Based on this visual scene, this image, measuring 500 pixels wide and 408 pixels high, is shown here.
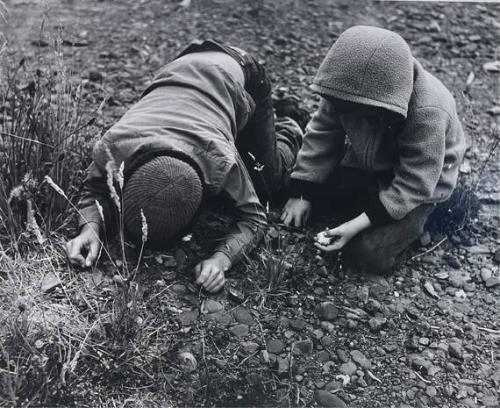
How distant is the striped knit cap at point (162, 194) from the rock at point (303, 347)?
2.17 feet

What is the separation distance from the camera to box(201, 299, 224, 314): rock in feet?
8.19

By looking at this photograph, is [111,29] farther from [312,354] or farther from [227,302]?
[312,354]

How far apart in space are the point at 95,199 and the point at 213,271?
0.61 metres

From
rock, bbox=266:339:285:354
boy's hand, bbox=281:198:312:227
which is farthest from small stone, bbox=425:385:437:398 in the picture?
boy's hand, bbox=281:198:312:227

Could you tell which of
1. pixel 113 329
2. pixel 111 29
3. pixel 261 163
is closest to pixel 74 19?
pixel 111 29

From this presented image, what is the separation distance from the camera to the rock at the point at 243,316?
248 centimetres

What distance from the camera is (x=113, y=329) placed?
7.20ft

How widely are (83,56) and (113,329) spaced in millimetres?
2563

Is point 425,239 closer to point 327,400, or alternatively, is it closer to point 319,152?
point 319,152

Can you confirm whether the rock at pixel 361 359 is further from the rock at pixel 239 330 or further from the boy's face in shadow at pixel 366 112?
the boy's face in shadow at pixel 366 112

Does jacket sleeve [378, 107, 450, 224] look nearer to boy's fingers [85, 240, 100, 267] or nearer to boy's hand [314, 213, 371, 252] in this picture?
boy's hand [314, 213, 371, 252]

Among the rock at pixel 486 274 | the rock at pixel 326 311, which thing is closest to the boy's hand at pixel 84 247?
the rock at pixel 326 311

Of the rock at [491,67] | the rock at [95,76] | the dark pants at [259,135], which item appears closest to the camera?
the dark pants at [259,135]

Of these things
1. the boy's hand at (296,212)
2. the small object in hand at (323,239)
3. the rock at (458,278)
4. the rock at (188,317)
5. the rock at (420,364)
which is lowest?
the rock at (458,278)
